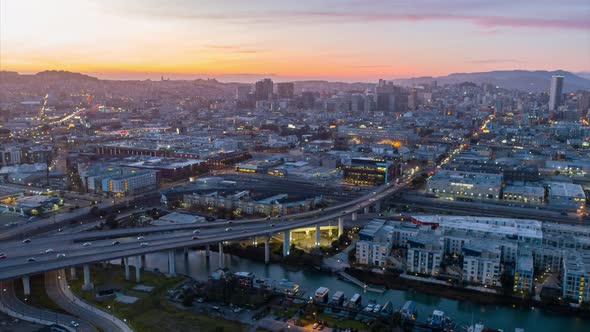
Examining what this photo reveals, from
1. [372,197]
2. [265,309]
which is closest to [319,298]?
[265,309]

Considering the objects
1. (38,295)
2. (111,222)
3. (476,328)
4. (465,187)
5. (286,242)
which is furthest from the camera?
(465,187)

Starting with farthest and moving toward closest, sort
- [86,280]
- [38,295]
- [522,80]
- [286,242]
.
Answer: [522,80] < [286,242] < [86,280] < [38,295]

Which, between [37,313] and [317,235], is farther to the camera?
[317,235]

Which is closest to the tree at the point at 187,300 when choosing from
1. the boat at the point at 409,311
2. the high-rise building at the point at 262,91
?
the boat at the point at 409,311

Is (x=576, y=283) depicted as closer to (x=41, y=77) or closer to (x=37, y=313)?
(x=37, y=313)

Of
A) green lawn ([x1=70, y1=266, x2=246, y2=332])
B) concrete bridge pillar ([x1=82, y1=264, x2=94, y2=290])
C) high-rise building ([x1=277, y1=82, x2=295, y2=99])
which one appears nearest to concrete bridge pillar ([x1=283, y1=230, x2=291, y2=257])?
green lawn ([x1=70, y1=266, x2=246, y2=332])

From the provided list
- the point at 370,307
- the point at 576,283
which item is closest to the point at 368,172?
the point at 576,283

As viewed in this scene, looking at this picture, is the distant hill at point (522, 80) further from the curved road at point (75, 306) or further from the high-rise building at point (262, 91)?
the curved road at point (75, 306)
